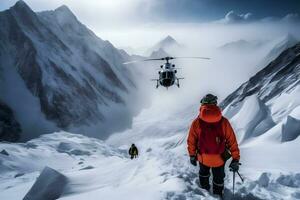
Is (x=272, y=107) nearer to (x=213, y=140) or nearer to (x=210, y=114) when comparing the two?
(x=213, y=140)

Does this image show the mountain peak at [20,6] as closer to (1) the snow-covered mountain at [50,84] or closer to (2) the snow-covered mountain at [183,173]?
(1) the snow-covered mountain at [50,84]

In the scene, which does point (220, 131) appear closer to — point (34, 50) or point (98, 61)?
point (34, 50)

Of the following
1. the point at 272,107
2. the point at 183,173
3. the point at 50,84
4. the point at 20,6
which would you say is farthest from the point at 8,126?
the point at 183,173

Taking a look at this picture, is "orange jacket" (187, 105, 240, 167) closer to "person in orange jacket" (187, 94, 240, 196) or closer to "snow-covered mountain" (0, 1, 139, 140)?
"person in orange jacket" (187, 94, 240, 196)

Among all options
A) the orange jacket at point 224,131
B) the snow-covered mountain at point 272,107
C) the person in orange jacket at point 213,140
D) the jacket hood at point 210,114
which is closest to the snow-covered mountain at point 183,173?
the snow-covered mountain at point 272,107

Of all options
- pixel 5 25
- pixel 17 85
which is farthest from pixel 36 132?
pixel 5 25

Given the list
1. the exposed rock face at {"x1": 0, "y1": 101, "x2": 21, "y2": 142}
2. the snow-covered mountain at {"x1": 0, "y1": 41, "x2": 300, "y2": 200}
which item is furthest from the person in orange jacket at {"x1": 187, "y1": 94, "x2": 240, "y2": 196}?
the exposed rock face at {"x1": 0, "y1": 101, "x2": 21, "y2": 142}
